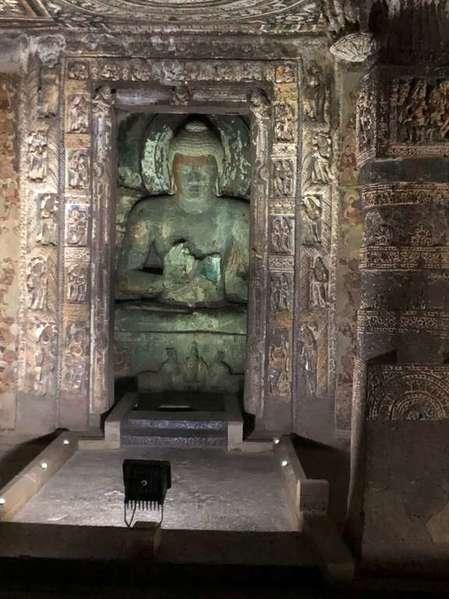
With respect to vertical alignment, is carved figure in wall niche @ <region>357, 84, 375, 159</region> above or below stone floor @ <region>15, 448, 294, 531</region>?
above

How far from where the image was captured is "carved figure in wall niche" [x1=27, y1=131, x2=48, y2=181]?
23.3 feet

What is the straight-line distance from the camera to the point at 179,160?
363 inches

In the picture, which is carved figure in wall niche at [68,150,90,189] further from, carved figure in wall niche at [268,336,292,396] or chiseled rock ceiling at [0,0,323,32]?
carved figure in wall niche at [268,336,292,396]

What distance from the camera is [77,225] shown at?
23.5 ft

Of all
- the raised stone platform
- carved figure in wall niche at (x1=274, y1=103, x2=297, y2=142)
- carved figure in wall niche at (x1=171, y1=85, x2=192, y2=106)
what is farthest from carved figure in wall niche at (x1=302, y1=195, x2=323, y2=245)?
the raised stone platform

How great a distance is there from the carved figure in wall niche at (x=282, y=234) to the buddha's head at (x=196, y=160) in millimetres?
2397

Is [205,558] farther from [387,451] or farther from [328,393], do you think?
[328,393]

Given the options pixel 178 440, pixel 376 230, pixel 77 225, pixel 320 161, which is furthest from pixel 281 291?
pixel 376 230

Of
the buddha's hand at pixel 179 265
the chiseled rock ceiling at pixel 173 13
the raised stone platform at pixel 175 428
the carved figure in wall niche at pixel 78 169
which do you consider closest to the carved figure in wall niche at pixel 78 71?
the chiseled rock ceiling at pixel 173 13

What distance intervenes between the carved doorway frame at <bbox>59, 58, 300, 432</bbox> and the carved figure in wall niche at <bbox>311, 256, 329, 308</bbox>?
236 mm

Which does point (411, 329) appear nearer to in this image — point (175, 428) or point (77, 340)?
point (175, 428)

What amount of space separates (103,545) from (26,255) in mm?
3865

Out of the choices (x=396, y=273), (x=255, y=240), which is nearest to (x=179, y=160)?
(x=255, y=240)

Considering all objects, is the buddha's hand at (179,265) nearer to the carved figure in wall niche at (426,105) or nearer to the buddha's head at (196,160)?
the buddha's head at (196,160)
